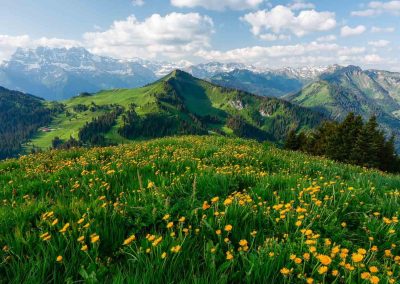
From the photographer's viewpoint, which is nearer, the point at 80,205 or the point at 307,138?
the point at 80,205

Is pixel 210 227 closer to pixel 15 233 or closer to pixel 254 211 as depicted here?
pixel 254 211

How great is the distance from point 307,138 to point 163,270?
69.2m

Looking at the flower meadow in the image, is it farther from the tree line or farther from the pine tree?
the pine tree

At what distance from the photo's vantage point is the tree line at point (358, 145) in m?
49.5

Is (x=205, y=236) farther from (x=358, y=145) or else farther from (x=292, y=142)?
(x=292, y=142)

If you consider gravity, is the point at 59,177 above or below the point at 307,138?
above

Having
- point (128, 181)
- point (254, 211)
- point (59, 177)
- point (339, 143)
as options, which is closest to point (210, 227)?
point (254, 211)

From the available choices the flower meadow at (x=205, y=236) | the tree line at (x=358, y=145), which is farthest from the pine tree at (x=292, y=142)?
the flower meadow at (x=205, y=236)

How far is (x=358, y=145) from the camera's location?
49812 millimetres

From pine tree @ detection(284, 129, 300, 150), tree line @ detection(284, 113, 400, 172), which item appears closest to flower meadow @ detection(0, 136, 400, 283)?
tree line @ detection(284, 113, 400, 172)

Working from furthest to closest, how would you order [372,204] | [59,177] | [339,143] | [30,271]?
[339,143] → [59,177] → [372,204] → [30,271]

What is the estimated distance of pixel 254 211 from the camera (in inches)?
170

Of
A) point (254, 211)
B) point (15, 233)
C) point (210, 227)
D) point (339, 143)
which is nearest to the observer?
point (15, 233)

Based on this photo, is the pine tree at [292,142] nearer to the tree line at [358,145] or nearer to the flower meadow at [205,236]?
the tree line at [358,145]
